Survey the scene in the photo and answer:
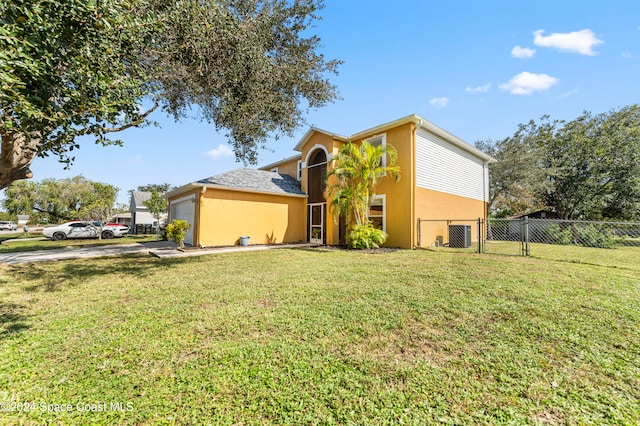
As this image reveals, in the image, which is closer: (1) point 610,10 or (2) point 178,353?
(2) point 178,353

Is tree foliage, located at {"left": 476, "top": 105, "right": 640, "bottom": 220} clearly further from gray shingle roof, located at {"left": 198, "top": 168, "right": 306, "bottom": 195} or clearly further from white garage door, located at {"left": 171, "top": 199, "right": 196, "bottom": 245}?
white garage door, located at {"left": 171, "top": 199, "right": 196, "bottom": 245}

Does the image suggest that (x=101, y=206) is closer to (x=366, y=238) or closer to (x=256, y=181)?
(x=256, y=181)

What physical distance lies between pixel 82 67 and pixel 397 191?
11120 millimetres

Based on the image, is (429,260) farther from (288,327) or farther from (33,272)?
(33,272)

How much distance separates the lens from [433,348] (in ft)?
9.88

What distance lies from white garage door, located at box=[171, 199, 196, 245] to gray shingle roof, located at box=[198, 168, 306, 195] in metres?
1.89

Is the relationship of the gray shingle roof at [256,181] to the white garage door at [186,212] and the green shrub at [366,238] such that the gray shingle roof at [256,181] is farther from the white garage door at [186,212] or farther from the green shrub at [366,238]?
the green shrub at [366,238]

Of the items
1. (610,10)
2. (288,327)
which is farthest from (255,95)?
(610,10)

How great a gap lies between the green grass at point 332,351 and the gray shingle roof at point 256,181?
840cm

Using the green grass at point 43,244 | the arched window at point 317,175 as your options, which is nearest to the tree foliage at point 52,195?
the green grass at point 43,244

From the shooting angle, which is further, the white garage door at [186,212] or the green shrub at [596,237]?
the white garage door at [186,212]

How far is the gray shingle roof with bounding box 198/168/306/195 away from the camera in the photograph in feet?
44.4

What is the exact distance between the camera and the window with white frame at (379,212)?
41.0ft

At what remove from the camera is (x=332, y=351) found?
2.95 meters
